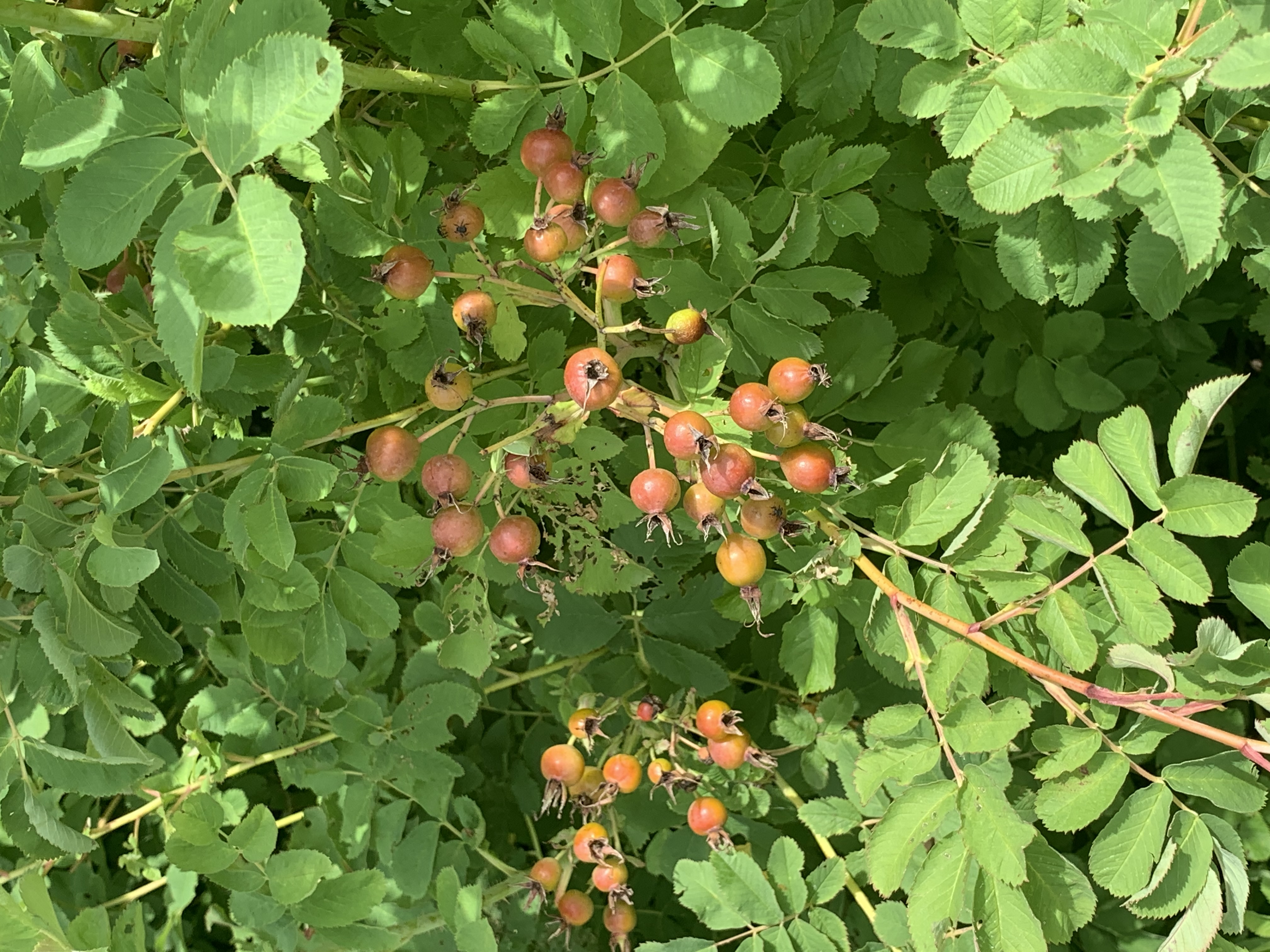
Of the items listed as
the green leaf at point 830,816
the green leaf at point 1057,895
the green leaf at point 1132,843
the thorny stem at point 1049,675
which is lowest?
the green leaf at point 830,816

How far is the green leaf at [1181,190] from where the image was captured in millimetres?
1136

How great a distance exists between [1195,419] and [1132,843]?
624mm

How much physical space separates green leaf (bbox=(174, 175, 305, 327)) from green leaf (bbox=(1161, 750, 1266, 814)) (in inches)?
54.2

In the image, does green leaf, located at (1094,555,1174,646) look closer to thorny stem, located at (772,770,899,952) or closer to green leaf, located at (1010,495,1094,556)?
green leaf, located at (1010,495,1094,556)

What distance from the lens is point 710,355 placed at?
1.36 meters

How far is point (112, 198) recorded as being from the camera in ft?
3.57

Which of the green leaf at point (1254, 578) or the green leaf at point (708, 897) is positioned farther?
A: the green leaf at point (708, 897)

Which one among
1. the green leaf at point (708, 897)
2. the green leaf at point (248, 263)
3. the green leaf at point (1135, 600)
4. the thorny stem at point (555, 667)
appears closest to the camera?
the green leaf at point (248, 263)

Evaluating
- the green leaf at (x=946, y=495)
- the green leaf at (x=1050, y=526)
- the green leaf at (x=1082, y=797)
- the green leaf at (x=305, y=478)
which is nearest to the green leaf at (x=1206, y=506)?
the green leaf at (x=1050, y=526)

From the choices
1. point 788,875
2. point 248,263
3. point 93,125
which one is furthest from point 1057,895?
point 93,125

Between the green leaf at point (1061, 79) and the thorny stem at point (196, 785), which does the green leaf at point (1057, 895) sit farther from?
the thorny stem at point (196, 785)

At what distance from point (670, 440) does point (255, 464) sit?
622 millimetres

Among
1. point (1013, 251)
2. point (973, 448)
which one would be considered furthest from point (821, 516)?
point (1013, 251)

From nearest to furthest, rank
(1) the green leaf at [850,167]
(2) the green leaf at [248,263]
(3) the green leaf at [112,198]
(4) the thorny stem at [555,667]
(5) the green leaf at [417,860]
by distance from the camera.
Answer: (2) the green leaf at [248,263], (3) the green leaf at [112,198], (1) the green leaf at [850,167], (5) the green leaf at [417,860], (4) the thorny stem at [555,667]
